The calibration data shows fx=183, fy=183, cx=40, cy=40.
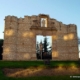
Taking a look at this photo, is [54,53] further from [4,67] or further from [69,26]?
[4,67]

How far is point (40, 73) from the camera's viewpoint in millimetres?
16016

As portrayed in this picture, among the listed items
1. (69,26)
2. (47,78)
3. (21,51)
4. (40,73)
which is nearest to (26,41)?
(21,51)

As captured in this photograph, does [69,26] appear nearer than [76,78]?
No

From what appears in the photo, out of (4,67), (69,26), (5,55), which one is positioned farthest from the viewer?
(69,26)

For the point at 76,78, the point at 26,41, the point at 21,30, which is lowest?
the point at 76,78

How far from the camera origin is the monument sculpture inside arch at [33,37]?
2816 cm

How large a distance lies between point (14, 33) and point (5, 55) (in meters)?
3.65

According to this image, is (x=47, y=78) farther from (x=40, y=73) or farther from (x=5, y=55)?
(x=5, y=55)

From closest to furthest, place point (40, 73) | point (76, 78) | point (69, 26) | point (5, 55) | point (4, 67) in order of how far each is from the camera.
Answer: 1. point (76, 78)
2. point (40, 73)
3. point (4, 67)
4. point (5, 55)
5. point (69, 26)

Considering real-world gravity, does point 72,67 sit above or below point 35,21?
below

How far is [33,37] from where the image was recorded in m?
28.8

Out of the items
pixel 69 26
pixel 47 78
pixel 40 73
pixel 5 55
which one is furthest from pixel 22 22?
pixel 47 78

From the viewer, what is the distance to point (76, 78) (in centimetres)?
1339

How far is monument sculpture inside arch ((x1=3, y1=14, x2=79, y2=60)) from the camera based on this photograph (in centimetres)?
2816
